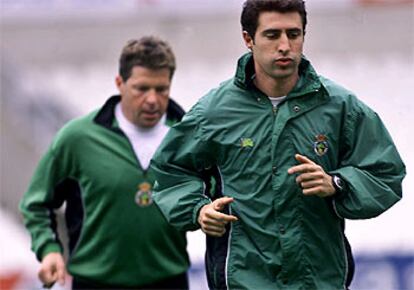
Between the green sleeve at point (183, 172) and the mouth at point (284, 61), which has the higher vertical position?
the mouth at point (284, 61)

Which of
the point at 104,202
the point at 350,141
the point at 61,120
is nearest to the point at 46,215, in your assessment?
the point at 104,202

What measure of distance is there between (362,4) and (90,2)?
326cm

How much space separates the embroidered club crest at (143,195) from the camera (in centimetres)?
709

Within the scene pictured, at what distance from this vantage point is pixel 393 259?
1150cm

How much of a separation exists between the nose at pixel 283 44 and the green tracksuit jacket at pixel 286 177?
0.53 ft

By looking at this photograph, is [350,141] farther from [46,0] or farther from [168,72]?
[46,0]

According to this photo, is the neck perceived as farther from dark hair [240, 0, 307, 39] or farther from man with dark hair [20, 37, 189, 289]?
man with dark hair [20, 37, 189, 289]

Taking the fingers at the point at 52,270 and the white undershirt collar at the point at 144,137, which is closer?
the fingers at the point at 52,270

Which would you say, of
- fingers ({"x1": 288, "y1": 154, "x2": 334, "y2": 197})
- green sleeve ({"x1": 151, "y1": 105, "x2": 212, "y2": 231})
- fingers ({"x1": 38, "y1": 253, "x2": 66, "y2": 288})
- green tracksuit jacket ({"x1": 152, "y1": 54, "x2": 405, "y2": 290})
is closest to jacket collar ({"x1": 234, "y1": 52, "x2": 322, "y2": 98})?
green tracksuit jacket ({"x1": 152, "y1": 54, "x2": 405, "y2": 290})

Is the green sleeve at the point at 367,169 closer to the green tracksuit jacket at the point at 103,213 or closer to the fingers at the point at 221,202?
the fingers at the point at 221,202

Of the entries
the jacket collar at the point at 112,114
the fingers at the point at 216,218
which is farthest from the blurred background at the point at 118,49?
the fingers at the point at 216,218

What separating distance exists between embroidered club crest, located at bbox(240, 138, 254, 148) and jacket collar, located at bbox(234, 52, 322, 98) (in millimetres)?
202

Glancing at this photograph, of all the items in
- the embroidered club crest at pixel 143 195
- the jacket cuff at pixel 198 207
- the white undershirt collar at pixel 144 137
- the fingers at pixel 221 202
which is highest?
the white undershirt collar at pixel 144 137

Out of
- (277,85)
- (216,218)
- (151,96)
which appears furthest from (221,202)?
(151,96)
